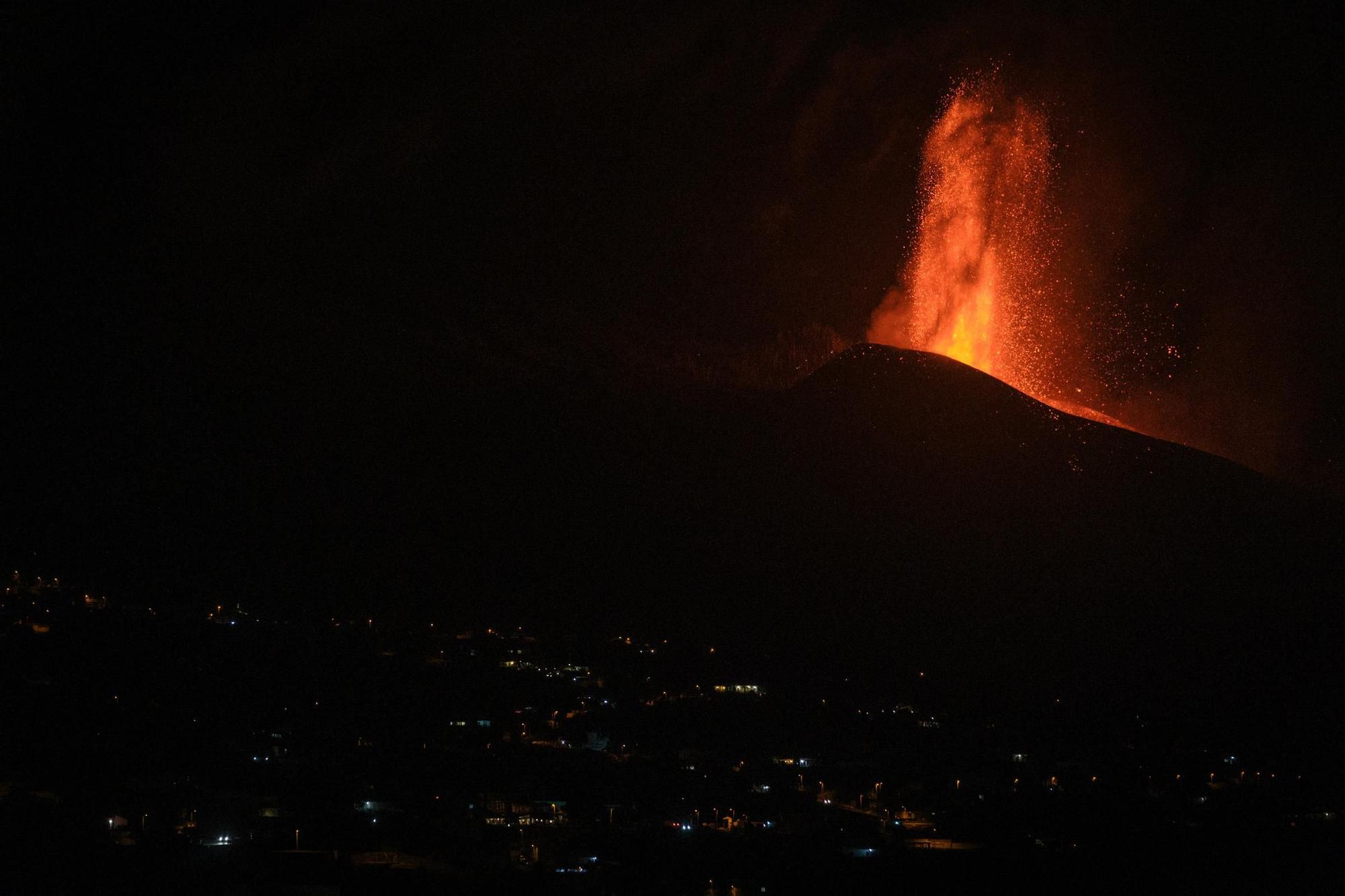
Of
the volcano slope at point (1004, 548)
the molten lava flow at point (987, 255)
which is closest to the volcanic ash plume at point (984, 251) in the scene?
the molten lava flow at point (987, 255)

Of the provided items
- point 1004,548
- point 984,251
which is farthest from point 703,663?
point 984,251

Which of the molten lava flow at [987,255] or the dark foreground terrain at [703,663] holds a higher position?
the molten lava flow at [987,255]

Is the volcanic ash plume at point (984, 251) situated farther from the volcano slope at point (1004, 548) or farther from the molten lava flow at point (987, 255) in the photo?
the volcano slope at point (1004, 548)

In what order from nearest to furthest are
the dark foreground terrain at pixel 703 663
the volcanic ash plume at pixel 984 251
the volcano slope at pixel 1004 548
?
the dark foreground terrain at pixel 703 663
the volcano slope at pixel 1004 548
the volcanic ash plume at pixel 984 251

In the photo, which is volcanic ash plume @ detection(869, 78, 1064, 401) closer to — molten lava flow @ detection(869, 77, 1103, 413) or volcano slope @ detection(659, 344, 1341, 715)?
molten lava flow @ detection(869, 77, 1103, 413)

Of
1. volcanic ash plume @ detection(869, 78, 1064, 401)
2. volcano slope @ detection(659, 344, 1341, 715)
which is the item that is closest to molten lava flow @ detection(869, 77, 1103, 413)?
volcanic ash plume @ detection(869, 78, 1064, 401)
